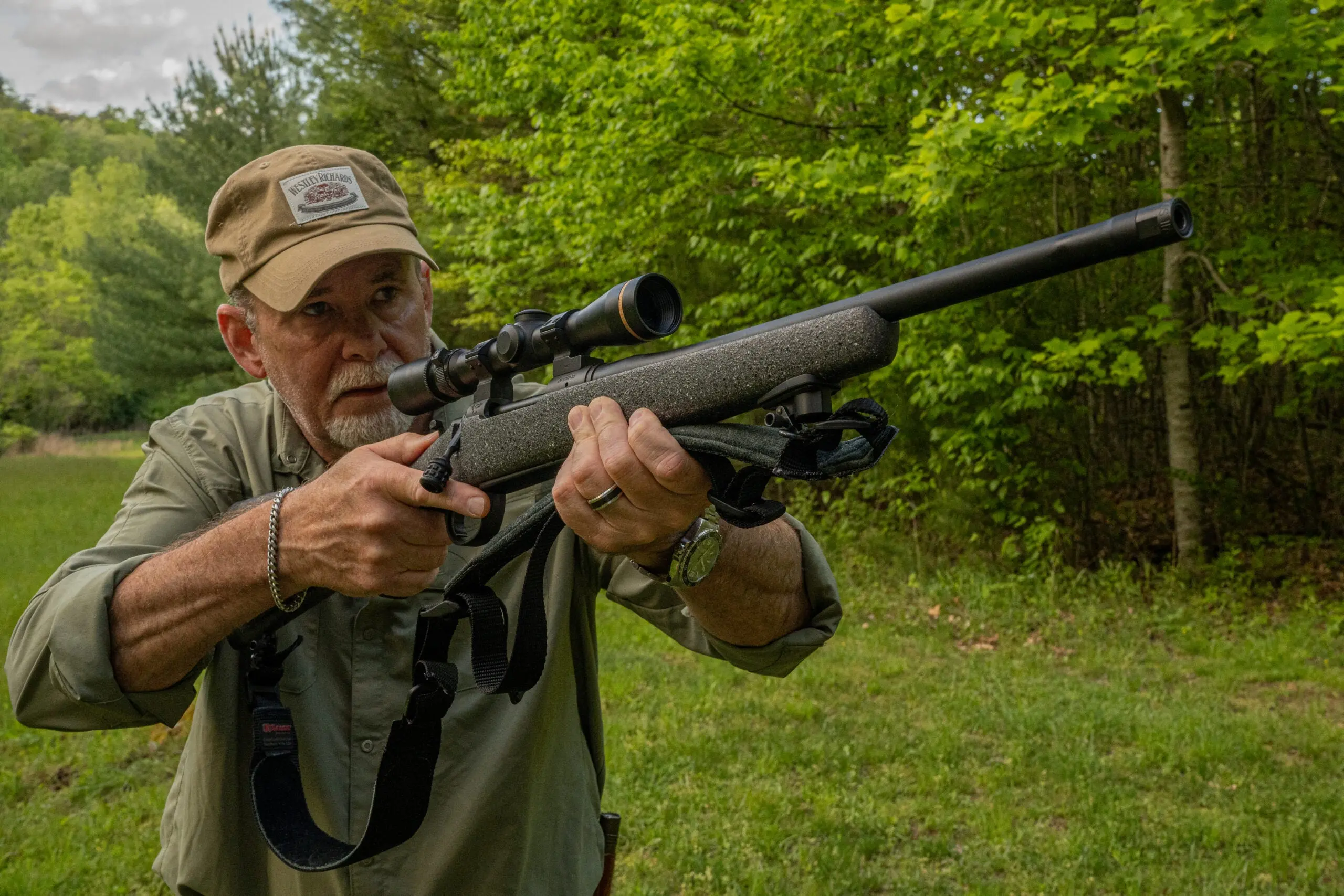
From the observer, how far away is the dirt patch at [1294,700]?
7.14 metres

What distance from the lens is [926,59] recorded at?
31.2ft

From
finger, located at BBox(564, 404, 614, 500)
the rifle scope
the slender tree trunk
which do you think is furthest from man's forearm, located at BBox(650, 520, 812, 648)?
the slender tree trunk

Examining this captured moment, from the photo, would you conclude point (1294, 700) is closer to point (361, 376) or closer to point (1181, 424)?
point (1181, 424)

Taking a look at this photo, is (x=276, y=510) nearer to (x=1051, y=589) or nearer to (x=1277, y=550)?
(x=1051, y=589)

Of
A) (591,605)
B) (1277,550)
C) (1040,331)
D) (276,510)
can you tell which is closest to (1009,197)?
(1040,331)

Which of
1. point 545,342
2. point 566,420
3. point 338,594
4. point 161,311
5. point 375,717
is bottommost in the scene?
point 161,311

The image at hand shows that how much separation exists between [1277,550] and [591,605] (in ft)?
31.8

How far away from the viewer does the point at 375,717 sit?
2600 millimetres

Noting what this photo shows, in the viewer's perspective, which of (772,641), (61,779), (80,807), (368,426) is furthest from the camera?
(61,779)

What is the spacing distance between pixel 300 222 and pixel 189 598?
3.48ft

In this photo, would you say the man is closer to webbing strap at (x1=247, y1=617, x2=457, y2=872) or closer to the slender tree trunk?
webbing strap at (x1=247, y1=617, x2=457, y2=872)

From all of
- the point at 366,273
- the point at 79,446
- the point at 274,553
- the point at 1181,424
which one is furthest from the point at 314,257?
the point at 79,446

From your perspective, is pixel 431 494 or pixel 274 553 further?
pixel 274 553

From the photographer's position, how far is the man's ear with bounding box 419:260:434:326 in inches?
113
